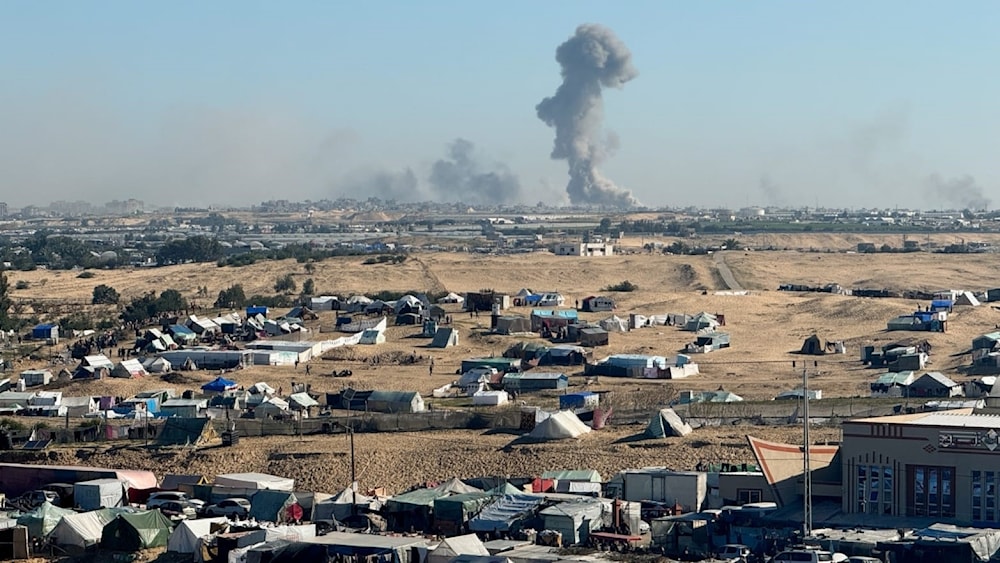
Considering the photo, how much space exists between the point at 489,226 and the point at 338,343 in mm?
100133

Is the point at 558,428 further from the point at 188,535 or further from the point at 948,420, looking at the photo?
the point at 188,535

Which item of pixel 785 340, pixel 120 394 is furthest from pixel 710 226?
pixel 120 394

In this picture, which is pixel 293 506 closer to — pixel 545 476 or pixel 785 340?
pixel 545 476

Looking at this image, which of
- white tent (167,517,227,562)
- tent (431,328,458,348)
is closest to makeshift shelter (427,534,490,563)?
white tent (167,517,227,562)

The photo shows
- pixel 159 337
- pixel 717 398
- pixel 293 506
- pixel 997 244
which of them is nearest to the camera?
pixel 293 506

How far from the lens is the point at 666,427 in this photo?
91.0ft

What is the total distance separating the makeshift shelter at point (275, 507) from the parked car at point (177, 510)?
83 centimetres

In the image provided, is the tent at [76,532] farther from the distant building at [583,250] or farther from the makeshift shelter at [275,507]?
the distant building at [583,250]

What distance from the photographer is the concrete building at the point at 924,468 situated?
20.1 metres

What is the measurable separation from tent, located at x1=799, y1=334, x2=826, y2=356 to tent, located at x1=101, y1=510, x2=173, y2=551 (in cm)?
2234

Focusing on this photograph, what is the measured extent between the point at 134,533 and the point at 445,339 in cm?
2232

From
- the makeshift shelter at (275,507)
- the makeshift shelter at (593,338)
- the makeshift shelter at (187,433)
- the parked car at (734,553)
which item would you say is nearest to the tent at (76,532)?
the makeshift shelter at (275,507)

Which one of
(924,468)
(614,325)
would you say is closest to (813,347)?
(614,325)

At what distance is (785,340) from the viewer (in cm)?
4394
